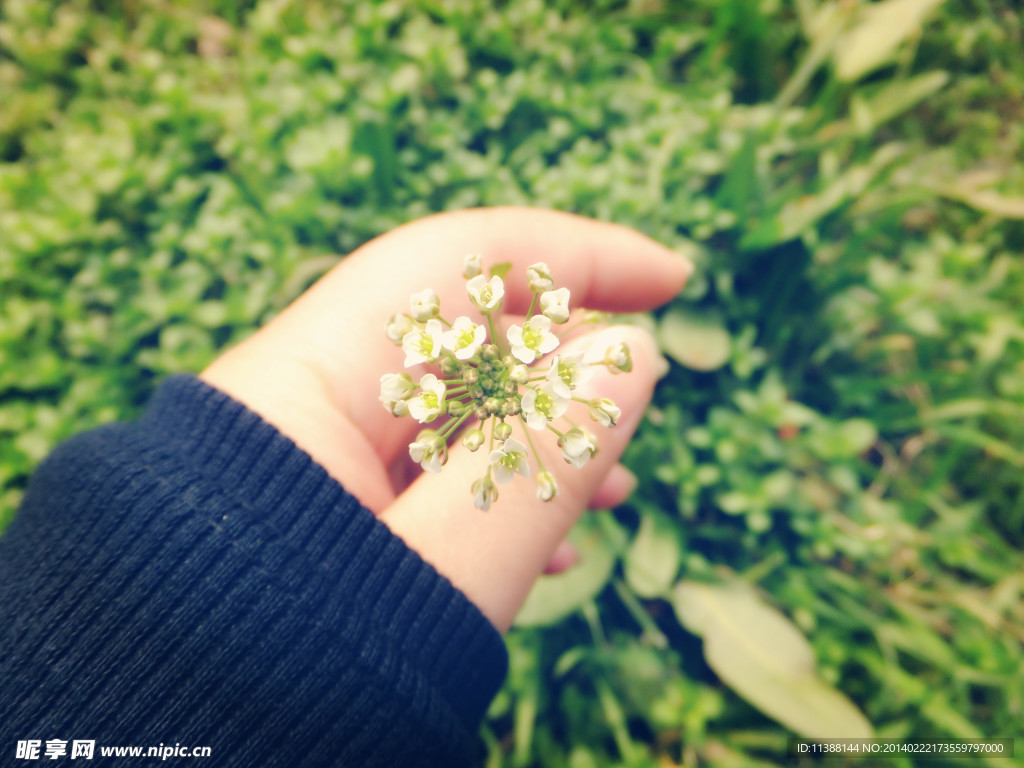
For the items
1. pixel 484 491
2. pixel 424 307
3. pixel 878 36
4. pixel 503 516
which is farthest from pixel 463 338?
pixel 878 36

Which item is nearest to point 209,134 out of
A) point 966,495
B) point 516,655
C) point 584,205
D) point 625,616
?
point 584,205

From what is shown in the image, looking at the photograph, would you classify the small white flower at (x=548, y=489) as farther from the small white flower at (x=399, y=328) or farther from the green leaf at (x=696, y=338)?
the green leaf at (x=696, y=338)

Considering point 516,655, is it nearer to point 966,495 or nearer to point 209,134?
point 966,495

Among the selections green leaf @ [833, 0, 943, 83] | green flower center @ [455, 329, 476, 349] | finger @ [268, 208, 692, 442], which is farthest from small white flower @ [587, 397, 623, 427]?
green leaf @ [833, 0, 943, 83]

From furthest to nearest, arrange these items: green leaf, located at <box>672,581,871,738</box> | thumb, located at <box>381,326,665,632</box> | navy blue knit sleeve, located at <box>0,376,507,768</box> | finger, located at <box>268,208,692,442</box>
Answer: green leaf, located at <box>672,581,871,738</box>
finger, located at <box>268,208,692,442</box>
thumb, located at <box>381,326,665,632</box>
navy blue knit sleeve, located at <box>0,376,507,768</box>

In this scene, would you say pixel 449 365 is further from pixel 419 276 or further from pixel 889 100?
pixel 889 100

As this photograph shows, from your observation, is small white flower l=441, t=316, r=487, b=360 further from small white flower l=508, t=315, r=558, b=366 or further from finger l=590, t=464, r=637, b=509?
finger l=590, t=464, r=637, b=509

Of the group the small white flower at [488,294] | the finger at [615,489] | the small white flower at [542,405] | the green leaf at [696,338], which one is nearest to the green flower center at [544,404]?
the small white flower at [542,405]
